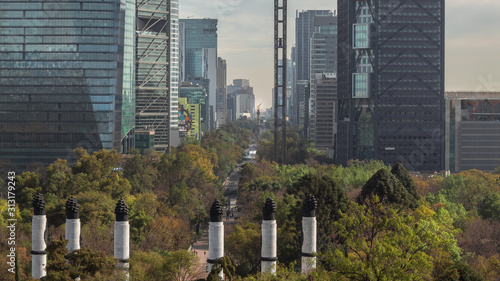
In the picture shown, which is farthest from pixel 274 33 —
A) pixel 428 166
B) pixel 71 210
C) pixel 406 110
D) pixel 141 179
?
pixel 71 210

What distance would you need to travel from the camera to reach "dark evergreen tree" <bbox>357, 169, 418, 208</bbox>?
92.4m

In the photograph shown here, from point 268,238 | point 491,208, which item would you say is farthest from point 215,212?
point 491,208

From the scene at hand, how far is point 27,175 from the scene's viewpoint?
103938mm

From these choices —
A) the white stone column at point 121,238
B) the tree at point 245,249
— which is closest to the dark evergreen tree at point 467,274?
the white stone column at point 121,238

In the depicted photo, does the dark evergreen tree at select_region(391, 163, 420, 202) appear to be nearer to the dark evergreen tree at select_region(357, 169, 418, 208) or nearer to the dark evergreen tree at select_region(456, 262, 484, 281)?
the dark evergreen tree at select_region(357, 169, 418, 208)

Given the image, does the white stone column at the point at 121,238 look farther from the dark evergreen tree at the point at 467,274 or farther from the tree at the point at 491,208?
the tree at the point at 491,208

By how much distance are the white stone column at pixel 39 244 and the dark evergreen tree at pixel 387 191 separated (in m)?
41.8

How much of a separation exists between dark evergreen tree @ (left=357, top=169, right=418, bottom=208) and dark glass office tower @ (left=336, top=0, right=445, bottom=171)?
98.0 metres

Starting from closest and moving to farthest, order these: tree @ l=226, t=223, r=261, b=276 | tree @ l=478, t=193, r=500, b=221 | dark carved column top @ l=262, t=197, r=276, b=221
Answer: dark carved column top @ l=262, t=197, r=276, b=221, tree @ l=226, t=223, r=261, b=276, tree @ l=478, t=193, r=500, b=221

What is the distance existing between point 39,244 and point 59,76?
4000 inches

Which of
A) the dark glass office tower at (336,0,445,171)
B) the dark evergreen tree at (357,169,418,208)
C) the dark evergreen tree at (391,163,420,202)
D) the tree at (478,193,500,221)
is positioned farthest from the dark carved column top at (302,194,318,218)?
the dark glass office tower at (336,0,445,171)

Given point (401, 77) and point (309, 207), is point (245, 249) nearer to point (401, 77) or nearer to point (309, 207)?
point (309, 207)

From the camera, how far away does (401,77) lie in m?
190

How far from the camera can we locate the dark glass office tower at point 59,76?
15562 centimetres
